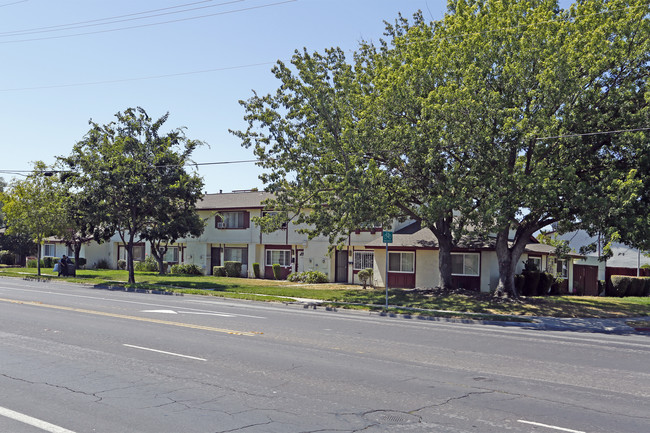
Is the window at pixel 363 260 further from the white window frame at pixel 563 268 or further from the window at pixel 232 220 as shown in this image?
the white window frame at pixel 563 268

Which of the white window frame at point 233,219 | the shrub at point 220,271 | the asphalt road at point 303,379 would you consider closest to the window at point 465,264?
the asphalt road at point 303,379

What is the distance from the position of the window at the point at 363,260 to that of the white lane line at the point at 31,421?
113 ft

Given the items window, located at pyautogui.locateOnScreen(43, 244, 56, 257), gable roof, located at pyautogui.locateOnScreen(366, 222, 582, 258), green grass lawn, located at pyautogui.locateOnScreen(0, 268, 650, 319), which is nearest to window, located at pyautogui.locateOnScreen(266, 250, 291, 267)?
gable roof, located at pyautogui.locateOnScreen(366, 222, 582, 258)

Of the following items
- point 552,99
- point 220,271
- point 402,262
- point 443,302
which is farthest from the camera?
point 220,271

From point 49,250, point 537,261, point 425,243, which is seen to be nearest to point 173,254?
point 49,250

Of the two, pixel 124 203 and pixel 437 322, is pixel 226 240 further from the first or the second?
pixel 437 322

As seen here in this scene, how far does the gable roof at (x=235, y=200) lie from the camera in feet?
158

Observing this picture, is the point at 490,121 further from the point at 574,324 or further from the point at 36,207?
the point at 36,207

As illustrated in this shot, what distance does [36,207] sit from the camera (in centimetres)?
4406

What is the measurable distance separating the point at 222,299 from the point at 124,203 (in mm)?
11899

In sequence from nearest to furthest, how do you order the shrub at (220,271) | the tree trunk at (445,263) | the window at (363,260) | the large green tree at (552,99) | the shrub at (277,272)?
the large green tree at (552,99), the tree trunk at (445,263), the window at (363,260), the shrub at (277,272), the shrub at (220,271)

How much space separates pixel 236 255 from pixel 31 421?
42.7 meters

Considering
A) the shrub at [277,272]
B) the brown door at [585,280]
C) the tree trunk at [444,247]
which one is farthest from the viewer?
the shrub at [277,272]

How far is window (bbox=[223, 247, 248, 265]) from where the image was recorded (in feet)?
161
